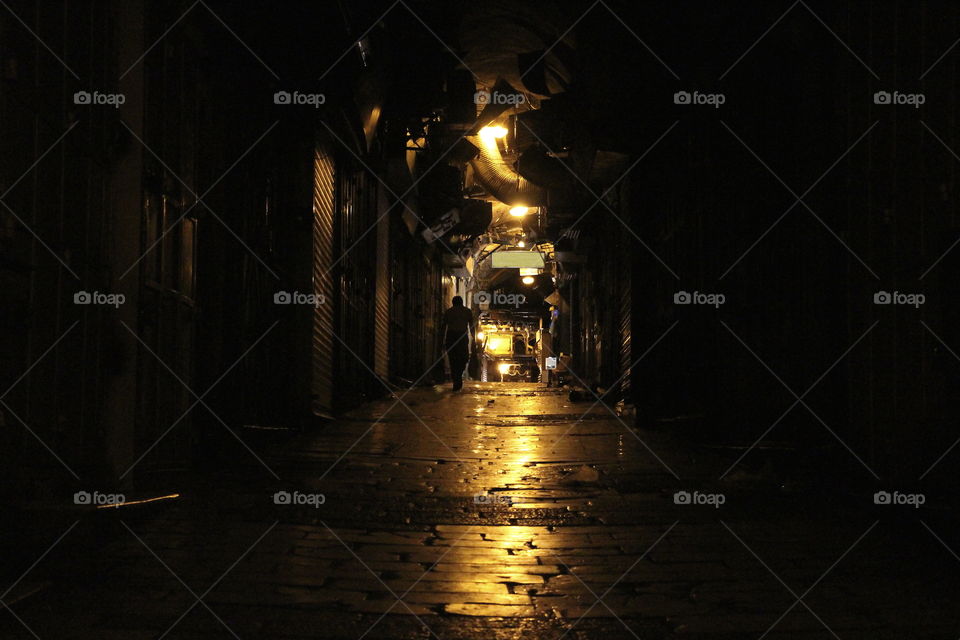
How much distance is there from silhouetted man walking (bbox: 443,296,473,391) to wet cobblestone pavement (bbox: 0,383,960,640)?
10.7 meters

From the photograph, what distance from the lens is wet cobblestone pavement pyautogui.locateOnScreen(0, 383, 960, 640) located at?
3.10 metres

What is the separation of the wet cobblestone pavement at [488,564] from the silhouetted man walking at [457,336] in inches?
423

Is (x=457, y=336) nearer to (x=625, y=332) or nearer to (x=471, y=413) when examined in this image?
(x=625, y=332)

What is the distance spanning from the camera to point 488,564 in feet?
13.0

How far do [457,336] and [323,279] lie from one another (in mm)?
7651

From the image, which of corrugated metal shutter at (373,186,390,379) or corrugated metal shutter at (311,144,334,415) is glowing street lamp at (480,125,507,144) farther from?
corrugated metal shutter at (311,144,334,415)

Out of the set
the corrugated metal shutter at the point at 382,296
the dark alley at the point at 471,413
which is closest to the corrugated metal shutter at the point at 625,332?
the dark alley at the point at 471,413

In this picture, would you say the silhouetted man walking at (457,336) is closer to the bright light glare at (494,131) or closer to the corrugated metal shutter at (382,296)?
the corrugated metal shutter at (382,296)

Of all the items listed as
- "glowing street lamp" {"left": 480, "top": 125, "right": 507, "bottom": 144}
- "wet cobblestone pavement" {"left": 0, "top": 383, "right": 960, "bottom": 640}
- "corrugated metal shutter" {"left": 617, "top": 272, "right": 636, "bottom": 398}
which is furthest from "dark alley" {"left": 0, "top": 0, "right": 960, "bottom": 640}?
"glowing street lamp" {"left": 480, "top": 125, "right": 507, "bottom": 144}

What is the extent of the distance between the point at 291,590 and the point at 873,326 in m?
4.05

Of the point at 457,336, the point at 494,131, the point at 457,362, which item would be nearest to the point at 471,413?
the point at 457,336

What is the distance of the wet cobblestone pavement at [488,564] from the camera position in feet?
10.2

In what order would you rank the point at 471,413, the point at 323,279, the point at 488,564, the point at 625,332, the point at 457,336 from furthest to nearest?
the point at 457,336 < the point at 625,332 < the point at 471,413 < the point at 323,279 < the point at 488,564

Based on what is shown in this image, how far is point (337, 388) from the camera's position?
35.1 feet
